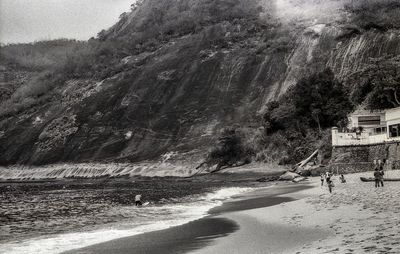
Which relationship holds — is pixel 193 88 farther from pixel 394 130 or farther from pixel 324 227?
pixel 324 227

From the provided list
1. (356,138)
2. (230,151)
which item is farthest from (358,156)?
(230,151)

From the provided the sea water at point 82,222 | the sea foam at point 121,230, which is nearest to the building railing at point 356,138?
the sea water at point 82,222

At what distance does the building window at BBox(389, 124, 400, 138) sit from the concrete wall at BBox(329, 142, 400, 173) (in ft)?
5.68

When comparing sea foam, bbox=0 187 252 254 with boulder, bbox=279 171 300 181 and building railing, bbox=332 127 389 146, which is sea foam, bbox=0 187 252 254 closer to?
boulder, bbox=279 171 300 181

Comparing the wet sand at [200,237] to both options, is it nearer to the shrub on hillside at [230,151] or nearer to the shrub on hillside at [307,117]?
the shrub on hillside at [307,117]

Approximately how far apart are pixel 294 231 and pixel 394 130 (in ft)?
102

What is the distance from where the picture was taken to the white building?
4378 cm

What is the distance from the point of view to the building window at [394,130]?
43.2 meters


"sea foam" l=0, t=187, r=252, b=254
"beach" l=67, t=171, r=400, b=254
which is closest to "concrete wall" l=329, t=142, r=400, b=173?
"sea foam" l=0, t=187, r=252, b=254

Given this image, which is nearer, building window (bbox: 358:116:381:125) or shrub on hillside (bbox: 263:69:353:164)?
building window (bbox: 358:116:381:125)

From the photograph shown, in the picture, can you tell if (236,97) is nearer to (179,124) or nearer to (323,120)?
(179,124)

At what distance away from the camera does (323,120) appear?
60750 millimetres

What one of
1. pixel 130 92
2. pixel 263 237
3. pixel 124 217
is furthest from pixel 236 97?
pixel 263 237

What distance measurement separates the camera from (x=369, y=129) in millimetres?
50906
